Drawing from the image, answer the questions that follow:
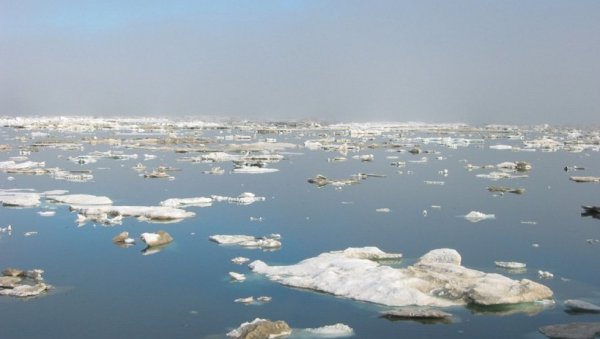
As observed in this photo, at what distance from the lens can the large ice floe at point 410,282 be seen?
841 cm

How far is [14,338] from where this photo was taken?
291 inches

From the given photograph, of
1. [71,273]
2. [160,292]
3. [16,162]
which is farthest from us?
[16,162]

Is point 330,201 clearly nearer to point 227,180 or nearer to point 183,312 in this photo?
point 227,180

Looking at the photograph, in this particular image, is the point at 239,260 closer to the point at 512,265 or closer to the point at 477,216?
the point at 512,265

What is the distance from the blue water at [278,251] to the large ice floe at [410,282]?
0.21m

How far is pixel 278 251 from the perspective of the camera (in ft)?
37.9

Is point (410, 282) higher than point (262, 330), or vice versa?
point (410, 282)

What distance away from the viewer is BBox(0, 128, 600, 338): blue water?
795 centimetres

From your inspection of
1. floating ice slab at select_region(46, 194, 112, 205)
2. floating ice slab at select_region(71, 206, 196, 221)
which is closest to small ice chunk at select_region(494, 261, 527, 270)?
floating ice slab at select_region(71, 206, 196, 221)

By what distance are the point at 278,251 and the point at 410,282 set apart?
3.36 metres

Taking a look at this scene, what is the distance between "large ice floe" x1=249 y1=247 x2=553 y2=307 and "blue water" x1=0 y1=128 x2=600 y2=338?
0.70 feet

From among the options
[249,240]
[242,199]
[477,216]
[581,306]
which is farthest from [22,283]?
[477,216]

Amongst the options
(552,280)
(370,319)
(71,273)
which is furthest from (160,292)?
(552,280)

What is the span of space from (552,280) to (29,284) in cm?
806
